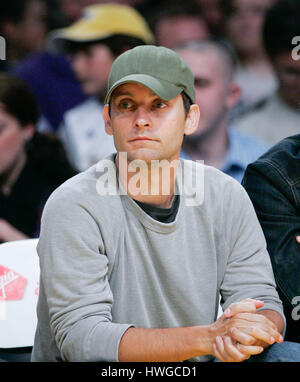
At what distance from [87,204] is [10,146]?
77.5 inches

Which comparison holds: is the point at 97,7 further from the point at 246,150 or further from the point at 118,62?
the point at 118,62

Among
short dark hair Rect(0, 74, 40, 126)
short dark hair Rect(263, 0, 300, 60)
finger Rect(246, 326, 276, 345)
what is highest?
short dark hair Rect(263, 0, 300, 60)

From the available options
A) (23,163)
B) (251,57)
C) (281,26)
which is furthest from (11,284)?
(281,26)

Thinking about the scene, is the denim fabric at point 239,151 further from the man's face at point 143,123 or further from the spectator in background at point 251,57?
the man's face at point 143,123

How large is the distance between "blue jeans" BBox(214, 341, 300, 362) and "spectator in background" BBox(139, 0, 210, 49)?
226 cm

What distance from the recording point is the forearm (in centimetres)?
179

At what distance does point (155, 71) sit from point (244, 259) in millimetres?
666

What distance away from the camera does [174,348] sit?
180 cm

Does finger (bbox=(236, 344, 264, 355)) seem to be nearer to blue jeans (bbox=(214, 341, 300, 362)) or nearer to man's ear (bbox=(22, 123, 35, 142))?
blue jeans (bbox=(214, 341, 300, 362))

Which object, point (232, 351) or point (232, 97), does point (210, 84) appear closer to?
point (232, 97)

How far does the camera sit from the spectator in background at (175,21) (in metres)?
3.77

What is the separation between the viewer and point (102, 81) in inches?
151

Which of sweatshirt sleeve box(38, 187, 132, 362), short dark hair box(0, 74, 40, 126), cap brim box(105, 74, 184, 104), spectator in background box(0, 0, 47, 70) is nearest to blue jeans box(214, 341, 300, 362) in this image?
sweatshirt sleeve box(38, 187, 132, 362)
